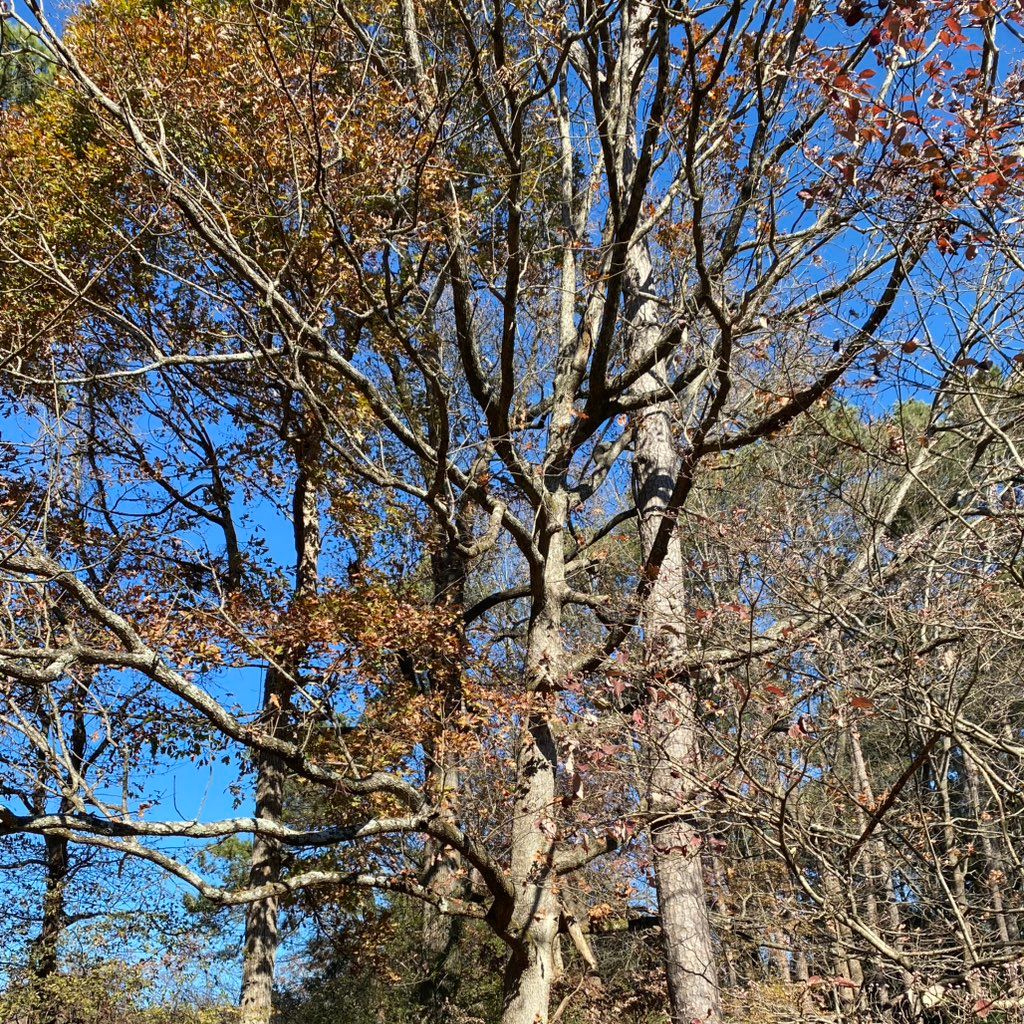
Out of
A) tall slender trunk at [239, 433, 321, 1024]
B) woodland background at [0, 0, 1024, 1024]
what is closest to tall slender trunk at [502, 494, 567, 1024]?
woodland background at [0, 0, 1024, 1024]

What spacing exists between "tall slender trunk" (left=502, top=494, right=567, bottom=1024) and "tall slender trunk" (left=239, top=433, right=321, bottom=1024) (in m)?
2.17

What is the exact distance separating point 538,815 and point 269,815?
4.01 m

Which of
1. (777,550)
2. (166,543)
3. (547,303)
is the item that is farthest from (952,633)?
(166,543)

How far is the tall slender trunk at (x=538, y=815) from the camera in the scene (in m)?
5.74

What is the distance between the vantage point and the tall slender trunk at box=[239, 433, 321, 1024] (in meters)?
7.95

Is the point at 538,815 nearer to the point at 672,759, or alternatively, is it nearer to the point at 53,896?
the point at 672,759

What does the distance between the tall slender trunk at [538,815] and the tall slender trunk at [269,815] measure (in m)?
2.17

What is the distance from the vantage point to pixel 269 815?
8805 mm

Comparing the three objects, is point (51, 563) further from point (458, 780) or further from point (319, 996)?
point (319, 996)

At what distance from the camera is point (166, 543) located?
352 inches

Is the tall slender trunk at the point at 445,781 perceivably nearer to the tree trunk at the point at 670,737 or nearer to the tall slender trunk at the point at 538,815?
the tall slender trunk at the point at 538,815

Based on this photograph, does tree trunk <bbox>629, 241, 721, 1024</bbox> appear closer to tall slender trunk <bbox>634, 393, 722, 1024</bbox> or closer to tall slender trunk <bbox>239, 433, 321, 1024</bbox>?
tall slender trunk <bbox>634, 393, 722, 1024</bbox>

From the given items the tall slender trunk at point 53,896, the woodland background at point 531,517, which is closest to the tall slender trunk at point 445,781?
the woodland background at point 531,517

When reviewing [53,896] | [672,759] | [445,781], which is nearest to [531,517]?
[445,781]
